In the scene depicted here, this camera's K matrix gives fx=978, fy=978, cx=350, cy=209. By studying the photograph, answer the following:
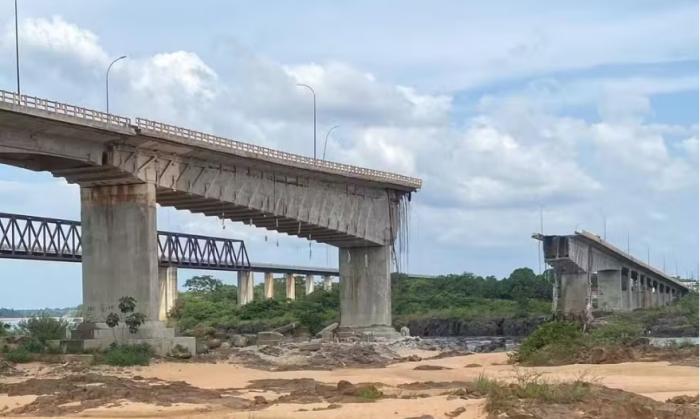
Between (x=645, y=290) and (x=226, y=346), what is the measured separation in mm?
82858

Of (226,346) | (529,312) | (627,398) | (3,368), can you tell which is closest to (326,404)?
(627,398)

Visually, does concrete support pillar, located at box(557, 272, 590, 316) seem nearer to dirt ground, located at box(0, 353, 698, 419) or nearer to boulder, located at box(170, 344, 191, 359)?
boulder, located at box(170, 344, 191, 359)

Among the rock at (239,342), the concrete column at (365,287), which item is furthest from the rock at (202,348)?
the concrete column at (365,287)

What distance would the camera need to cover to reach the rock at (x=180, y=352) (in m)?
53.6

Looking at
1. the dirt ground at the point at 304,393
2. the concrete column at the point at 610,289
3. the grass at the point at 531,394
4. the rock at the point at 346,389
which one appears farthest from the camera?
the concrete column at the point at 610,289

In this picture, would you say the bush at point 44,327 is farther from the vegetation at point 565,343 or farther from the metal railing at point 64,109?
the vegetation at point 565,343

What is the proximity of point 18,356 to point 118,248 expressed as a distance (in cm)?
999

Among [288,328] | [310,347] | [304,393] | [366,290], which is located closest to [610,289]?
[288,328]

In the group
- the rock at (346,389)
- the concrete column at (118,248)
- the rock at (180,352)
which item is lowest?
the rock at (180,352)

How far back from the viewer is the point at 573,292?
10475 centimetres

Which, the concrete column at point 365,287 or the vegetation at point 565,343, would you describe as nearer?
the vegetation at point 565,343

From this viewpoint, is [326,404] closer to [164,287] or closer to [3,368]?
[3,368]

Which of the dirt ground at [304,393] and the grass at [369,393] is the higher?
the grass at [369,393]

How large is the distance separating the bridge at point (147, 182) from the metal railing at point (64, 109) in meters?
0.06
